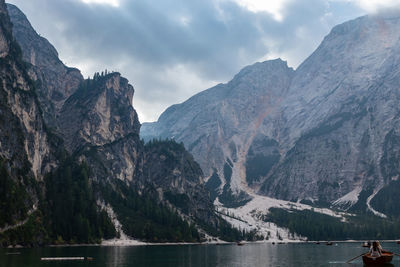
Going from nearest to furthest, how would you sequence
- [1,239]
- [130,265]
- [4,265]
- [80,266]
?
[4,265] → [80,266] → [130,265] → [1,239]

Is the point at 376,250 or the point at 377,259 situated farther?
the point at 376,250

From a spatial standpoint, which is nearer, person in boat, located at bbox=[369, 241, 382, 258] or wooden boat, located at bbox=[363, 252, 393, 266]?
wooden boat, located at bbox=[363, 252, 393, 266]

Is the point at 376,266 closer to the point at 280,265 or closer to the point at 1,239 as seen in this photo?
the point at 280,265

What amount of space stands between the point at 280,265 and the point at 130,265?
43634mm

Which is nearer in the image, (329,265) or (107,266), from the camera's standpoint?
(107,266)

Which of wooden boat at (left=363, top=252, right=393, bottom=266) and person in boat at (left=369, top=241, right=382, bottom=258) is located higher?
person in boat at (left=369, top=241, right=382, bottom=258)

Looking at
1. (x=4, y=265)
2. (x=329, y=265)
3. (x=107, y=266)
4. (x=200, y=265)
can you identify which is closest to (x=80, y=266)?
(x=107, y=266)

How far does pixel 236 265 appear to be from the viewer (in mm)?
134750

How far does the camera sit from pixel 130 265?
12812cm

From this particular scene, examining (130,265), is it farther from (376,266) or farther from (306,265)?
(376,266)

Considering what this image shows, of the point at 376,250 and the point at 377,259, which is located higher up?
the point at 376,250

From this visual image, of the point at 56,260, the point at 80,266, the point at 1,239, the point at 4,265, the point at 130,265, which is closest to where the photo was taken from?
the point at 4,265

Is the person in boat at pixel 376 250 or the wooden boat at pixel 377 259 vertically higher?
the person in boat at pixel 376 250

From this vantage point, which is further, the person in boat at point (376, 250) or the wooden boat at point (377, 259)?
the person in boat at point (376, 250)
